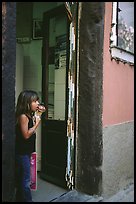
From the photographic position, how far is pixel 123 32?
584 cm

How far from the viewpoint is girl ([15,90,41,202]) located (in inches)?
168

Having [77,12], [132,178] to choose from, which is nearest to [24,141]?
[77,12]

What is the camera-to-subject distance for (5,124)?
3527 mm

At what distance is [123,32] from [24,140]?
8.90 ft

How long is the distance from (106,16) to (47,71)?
1435 millimetres

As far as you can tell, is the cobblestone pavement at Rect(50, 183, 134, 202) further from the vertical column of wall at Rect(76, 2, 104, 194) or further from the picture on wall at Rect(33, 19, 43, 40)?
the picture on wall at Rect(33, 19, 43, 40)

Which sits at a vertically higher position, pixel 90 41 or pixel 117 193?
pixel 90 41

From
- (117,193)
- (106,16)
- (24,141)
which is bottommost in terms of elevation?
(117,193)

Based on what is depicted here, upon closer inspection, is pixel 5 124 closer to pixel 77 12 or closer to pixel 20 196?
pixel 20 196

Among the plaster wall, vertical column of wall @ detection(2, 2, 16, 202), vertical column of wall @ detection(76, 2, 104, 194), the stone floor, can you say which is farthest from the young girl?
the plaster wall

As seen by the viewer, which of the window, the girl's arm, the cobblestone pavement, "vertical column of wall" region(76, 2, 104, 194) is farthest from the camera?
the window

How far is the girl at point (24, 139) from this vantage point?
14.0ft

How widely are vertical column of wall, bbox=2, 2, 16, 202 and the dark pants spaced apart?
0.69m

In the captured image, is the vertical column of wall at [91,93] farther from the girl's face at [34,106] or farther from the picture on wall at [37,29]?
the picture on wall at [37,29]
